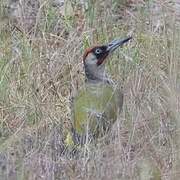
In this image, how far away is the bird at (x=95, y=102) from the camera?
19.2ft

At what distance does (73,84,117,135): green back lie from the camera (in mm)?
5941

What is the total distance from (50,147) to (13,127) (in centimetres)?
75

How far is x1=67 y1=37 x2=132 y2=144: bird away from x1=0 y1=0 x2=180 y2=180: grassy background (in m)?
0.11

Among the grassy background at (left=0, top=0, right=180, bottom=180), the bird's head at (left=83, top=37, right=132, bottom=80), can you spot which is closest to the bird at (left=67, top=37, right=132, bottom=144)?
the bird's head at (left=83, top=37, right=132, bottom=80)

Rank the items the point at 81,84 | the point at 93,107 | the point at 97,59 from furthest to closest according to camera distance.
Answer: the point at 81,84 → the point at 97,59 → the point at 93,107

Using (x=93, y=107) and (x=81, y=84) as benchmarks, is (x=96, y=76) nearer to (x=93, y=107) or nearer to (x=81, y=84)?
(x=93, y=107)

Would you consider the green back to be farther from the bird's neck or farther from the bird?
the bird's neck

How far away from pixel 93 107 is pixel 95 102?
4 cm

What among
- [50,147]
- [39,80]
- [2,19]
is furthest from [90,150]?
[2,19]

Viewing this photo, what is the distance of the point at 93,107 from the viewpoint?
19.7 ft

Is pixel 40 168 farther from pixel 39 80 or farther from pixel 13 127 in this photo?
pixel 39 80

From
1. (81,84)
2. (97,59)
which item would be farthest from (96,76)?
(81,84)

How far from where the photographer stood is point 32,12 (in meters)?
8.80

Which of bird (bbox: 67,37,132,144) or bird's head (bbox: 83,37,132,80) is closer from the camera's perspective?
bird (bbox: 67,37,132,144)
